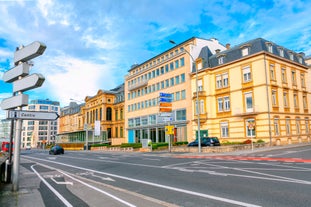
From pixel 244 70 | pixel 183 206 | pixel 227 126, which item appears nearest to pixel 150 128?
pixel 227 126

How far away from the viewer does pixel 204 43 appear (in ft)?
137

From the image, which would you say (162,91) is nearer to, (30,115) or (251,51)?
(251,51)

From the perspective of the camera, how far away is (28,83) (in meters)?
7.83

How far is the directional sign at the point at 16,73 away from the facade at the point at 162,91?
24.3m

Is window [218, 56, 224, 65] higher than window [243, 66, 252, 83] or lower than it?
higher

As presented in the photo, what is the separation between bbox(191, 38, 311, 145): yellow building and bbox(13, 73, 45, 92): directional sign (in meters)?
25.0

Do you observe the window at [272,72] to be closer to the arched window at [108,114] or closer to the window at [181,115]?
the window at [181,115]

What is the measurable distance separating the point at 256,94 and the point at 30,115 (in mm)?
27882

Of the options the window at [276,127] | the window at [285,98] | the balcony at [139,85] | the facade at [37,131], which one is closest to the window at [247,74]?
the window at [285,98]

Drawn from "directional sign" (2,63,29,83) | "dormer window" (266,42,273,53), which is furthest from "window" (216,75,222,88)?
"directional sign" (2,63,29,83)

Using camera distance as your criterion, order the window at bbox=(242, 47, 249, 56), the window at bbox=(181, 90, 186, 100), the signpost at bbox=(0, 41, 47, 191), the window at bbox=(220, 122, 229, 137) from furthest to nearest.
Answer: the window at bbox=(181, 90, 186, 100) < the window at bbox=(220, 122, 229, 137) < the window at bbox=(242, 47, 249, 56) < the signpost at bbox=(0, 41, 47, 191)

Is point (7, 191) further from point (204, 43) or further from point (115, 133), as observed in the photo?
point (115, 133)

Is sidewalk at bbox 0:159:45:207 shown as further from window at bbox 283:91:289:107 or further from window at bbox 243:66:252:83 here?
window at bbox 283:91:289:107

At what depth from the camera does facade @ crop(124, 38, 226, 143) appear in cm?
3934
